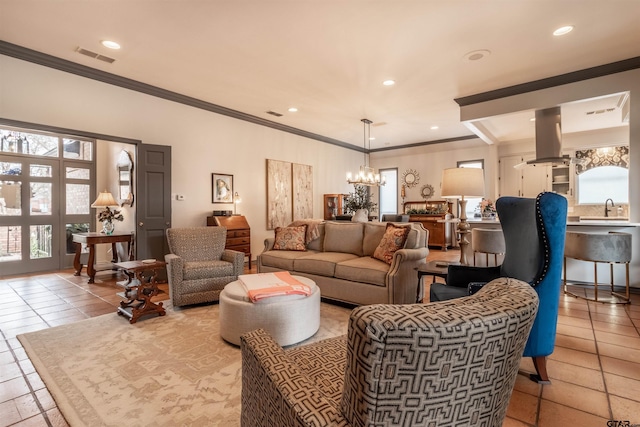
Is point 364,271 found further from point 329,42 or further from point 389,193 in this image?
point 389,193

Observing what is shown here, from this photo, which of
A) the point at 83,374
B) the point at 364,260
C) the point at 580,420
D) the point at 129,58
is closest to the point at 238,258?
the point at 364,260

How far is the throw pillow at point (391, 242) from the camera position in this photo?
3.50 metres

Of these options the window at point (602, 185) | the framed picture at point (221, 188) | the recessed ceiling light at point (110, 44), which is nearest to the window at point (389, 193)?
the window at point (602, 185)

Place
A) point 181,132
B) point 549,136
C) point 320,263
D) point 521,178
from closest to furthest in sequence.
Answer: point 320,263, point 549,136, point 181,132, point 521,178

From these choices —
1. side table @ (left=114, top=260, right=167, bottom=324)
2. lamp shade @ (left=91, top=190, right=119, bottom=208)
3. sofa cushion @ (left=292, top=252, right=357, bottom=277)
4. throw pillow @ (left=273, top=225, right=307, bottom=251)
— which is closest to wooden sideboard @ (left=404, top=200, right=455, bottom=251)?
throw pillow @ (left=273, top=225, right=307, bottom=251)

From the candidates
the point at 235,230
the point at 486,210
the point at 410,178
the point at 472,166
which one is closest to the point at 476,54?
the point at 486,210

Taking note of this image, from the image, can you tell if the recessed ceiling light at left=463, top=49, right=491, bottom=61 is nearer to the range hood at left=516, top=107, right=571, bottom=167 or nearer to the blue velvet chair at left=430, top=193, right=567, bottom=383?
the range hood at left=516, top=107, right=571, bottom=167

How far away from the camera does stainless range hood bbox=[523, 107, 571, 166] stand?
453 centimetres

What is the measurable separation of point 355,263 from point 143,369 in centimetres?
220

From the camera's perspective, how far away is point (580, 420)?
5.47 feet

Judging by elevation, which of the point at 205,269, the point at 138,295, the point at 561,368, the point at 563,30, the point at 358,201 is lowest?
the point at 561,368

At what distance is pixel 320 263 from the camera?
3.75 metres

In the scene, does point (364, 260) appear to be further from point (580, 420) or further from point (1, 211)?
point (1, 211)

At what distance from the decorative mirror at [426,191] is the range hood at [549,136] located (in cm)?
408
